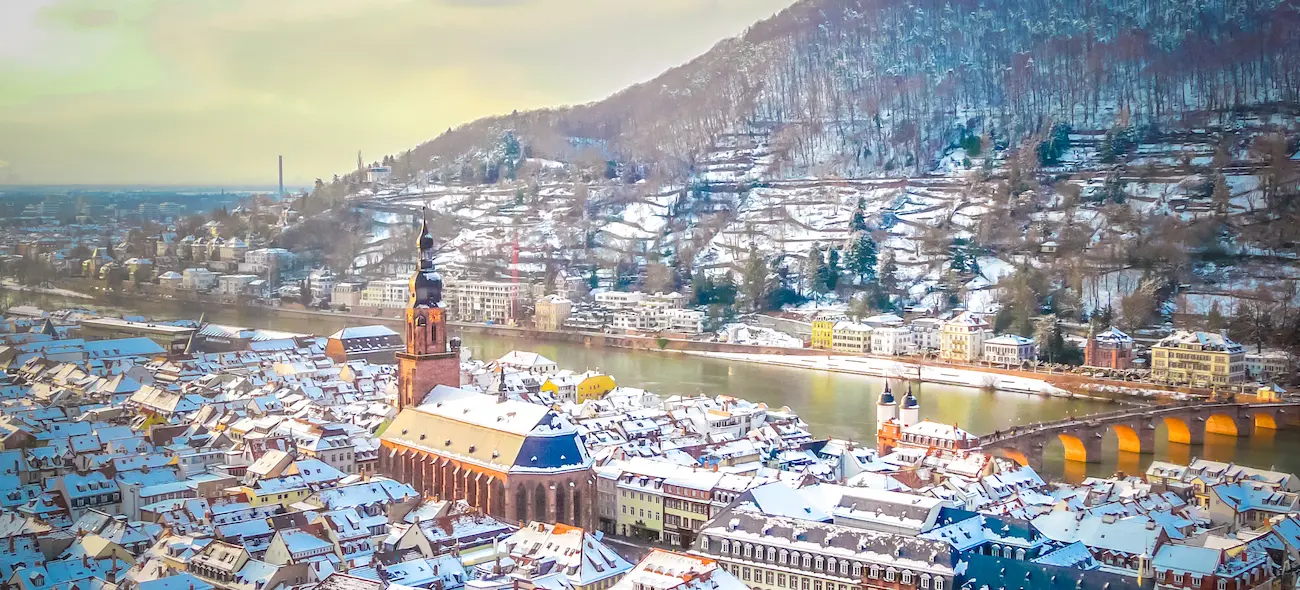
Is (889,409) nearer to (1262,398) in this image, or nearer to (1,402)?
(1262,398)

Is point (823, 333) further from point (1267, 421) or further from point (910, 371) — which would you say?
point (1267, 421)

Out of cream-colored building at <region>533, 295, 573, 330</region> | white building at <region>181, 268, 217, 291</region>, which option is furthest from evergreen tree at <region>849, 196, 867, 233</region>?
white building at <region>181, 268, 217, 291</region>

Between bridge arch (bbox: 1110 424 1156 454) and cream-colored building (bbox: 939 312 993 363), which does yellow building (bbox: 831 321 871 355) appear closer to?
cream-colored building (bbox: 939 312 993 363)

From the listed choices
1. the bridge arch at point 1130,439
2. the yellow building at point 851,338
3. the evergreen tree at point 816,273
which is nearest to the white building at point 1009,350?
the yellow building at point 851,338

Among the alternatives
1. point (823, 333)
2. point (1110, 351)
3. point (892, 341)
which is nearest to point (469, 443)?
point (1110, 351)

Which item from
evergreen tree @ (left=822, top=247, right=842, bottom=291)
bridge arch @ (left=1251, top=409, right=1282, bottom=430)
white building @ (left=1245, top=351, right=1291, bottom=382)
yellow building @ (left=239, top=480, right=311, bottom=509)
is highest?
evergreen tree @ (left=822, top=247, right=842, bottom=291)
